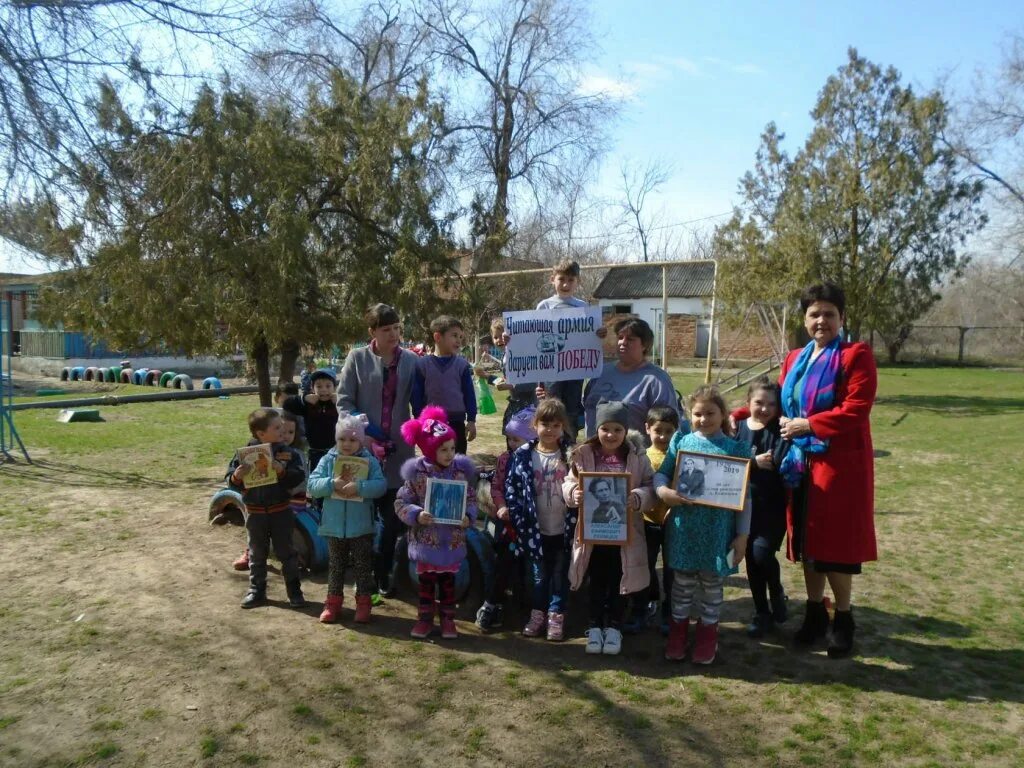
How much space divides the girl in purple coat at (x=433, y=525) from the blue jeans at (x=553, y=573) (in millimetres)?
463

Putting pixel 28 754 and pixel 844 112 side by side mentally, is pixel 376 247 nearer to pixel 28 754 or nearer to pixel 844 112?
pixel 28 754

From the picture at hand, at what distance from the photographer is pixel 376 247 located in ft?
31.2

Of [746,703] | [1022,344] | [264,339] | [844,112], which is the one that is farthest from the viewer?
[1022,344]

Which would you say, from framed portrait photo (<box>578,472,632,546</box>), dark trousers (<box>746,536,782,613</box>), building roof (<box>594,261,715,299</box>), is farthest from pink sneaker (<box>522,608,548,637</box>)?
building roof (<box>594,261,715,299</box>)

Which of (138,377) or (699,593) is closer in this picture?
(699,593)

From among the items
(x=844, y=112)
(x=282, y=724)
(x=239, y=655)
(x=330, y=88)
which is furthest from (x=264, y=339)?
(x=844, y=112)

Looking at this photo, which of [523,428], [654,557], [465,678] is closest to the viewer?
[465,678]

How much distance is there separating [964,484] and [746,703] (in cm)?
697

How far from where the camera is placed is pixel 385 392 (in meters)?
5.63

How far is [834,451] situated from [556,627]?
1.85 m

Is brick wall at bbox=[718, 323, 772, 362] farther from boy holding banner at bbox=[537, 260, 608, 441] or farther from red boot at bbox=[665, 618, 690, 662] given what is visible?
red boot at bbox=[665, 618, 690, 662]

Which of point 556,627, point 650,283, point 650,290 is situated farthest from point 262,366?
point 650,283

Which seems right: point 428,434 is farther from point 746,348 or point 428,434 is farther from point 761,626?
point 746,348

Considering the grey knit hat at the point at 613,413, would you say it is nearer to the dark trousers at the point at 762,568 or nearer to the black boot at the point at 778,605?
the dark trousers at the point at 762,568
